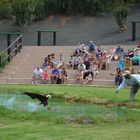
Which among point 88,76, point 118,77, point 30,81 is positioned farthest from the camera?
point 30,81

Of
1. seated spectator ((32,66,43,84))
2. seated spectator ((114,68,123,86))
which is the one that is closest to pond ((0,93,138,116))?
seated spectator ((114,68,123,86))

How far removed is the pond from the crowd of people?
700 cm

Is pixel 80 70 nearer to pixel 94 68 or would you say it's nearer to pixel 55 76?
pixel 94 68

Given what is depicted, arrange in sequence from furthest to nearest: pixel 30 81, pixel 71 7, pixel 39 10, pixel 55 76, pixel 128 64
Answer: pixel 71 7 < pixel 39 10 < pixel 30 81 < pixel 55 76 < pixel 128 64

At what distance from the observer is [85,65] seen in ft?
96.3

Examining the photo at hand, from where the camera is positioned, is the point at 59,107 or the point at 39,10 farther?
the point at 39,10

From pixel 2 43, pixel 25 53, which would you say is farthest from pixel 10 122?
Result: pixel 2 43

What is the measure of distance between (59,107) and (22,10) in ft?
83.6

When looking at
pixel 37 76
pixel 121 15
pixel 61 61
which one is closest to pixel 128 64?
pixel 61 61

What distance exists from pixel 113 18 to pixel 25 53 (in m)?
11.0

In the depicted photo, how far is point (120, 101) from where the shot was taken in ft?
61.9

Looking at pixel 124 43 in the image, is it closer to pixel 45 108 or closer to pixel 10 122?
pixel 45 108

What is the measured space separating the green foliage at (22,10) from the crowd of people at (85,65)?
418 inches

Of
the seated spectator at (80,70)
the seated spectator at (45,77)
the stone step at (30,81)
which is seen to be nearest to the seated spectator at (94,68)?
the seated spectator at (80,70)
